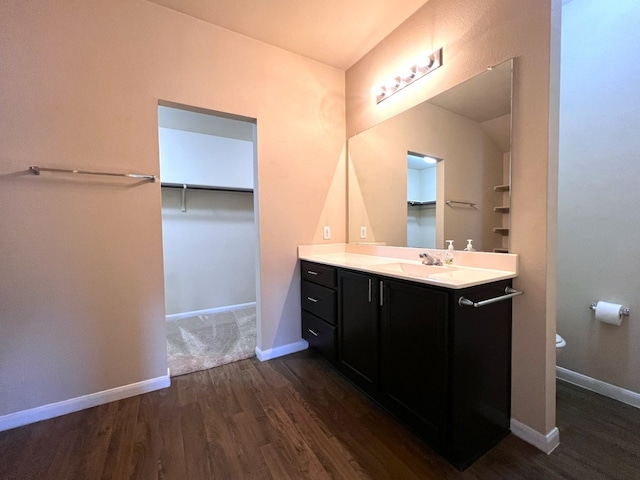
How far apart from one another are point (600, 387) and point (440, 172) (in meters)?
1.77

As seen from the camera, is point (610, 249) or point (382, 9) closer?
point (610, 249)

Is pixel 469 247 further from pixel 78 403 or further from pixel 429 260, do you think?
pixel 78 403

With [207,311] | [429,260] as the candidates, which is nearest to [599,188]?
[429,260]

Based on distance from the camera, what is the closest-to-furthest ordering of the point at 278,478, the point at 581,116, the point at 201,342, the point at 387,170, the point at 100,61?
the point at 278,478, the point at 100,61, the point at 581,116, the point at 387,170, the point at 201,342

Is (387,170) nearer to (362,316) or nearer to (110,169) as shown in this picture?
(362,316)

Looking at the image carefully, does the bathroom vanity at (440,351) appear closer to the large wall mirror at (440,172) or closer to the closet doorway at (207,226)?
the large wall mirror at (440,172)

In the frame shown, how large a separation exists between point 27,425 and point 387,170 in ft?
9.82

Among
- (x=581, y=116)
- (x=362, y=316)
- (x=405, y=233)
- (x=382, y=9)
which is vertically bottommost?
(x=362, y=316)

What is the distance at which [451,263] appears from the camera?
5.85ft

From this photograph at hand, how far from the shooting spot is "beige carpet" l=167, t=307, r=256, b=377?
7.53 feet

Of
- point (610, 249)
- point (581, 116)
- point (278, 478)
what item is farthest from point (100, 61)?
point (610, 249)

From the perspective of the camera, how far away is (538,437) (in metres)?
1.38

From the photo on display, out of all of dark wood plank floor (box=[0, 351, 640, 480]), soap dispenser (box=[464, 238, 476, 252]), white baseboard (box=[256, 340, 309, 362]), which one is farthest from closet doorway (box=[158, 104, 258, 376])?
soap dispenser (box=[464, 238, 476, 252])

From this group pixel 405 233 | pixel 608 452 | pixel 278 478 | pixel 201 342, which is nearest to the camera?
pixel 278 478
